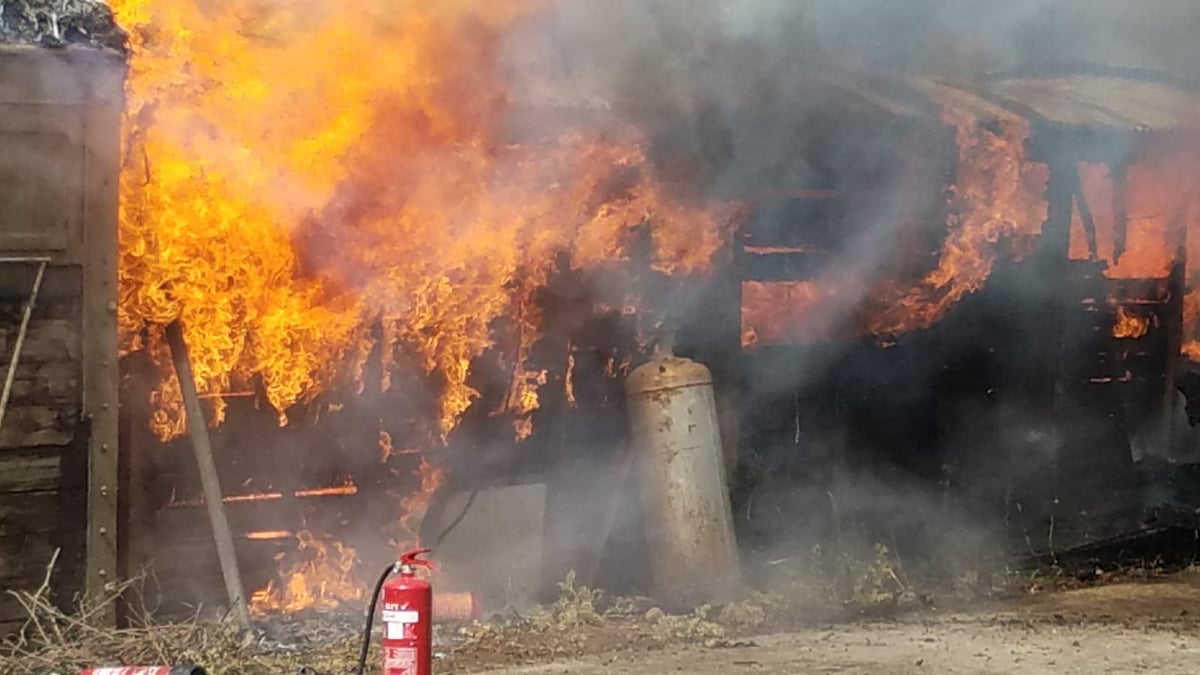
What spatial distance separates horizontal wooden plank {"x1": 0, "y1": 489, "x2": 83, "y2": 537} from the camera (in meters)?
6.23

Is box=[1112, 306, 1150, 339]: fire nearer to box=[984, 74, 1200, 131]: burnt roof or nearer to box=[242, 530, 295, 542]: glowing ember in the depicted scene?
box=[984, 74, 1200, 131]: burnt roof

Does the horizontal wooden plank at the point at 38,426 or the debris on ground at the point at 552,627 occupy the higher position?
the horizontal wooden plank at the point at 38,426

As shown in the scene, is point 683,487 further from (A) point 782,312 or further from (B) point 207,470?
(B) point 207,470

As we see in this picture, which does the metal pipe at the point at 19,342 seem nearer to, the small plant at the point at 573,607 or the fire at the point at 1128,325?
the small plant at the point at 573,607

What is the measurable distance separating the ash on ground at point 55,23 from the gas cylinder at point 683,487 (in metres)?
3.62

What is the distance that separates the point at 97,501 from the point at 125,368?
756 mm

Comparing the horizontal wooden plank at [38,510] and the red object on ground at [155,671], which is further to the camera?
the horizontal wooden plank at [38,510]

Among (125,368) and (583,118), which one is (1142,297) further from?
(125,368)

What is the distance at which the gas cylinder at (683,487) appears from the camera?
7703mm

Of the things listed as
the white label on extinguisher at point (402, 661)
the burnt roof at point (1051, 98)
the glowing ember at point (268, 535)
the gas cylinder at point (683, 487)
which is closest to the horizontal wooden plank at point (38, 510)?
the glowing ember at point (268, 535)

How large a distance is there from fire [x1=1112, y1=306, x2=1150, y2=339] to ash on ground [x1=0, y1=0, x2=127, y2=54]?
7838 millimetres

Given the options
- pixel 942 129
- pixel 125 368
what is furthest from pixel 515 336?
pixel 942 129

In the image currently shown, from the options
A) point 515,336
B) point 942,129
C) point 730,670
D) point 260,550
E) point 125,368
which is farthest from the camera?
point 942,129

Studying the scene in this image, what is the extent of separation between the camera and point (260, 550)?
7.39m
